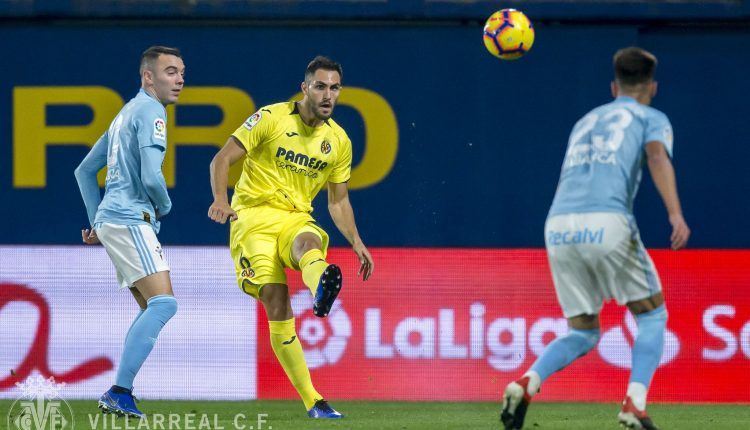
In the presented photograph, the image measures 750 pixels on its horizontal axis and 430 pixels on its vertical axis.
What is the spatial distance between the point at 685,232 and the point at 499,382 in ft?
12.0

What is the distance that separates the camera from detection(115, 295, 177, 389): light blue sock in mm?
6648

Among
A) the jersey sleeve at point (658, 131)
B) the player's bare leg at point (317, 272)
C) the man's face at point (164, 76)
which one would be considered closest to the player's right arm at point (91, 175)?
the man's face at point (164, 76)

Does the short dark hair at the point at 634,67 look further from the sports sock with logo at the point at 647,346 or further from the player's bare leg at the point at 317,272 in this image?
the player's bare leg at the point at 317,272

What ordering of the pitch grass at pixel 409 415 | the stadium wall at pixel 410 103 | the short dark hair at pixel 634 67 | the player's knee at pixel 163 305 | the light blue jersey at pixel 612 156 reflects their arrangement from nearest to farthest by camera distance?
the light blue jersey at pixel 612 156 < the short dark hair at pixel 634 67 < the player's knee at pixel 163 305 < the pitch grass at pixel 409 415 < the stadium wall at pixel 410 103

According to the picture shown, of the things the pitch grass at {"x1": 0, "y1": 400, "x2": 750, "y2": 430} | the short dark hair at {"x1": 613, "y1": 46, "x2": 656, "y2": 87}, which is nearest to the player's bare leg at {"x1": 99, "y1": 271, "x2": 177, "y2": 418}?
the pitch grass at {"x1": 0, "y1": 400, "x2": 750, "y2": 430}

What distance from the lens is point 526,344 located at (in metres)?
8.99

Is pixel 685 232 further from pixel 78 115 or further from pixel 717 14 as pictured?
pixel 78 115

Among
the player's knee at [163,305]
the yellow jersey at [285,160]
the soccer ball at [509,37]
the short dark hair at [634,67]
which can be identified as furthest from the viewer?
the soccer ball at [509,37]

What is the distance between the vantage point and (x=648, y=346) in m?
5.66

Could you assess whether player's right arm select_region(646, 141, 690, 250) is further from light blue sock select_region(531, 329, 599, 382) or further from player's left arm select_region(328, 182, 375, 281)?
player's left arm select_region(328, 182, 375, 281)

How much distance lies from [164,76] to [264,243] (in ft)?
3.50

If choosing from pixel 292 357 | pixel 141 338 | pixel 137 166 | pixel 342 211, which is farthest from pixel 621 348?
pixel 137 166

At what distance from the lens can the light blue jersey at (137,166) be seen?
21.6 feet

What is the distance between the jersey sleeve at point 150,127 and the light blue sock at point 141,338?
2.61 ft
